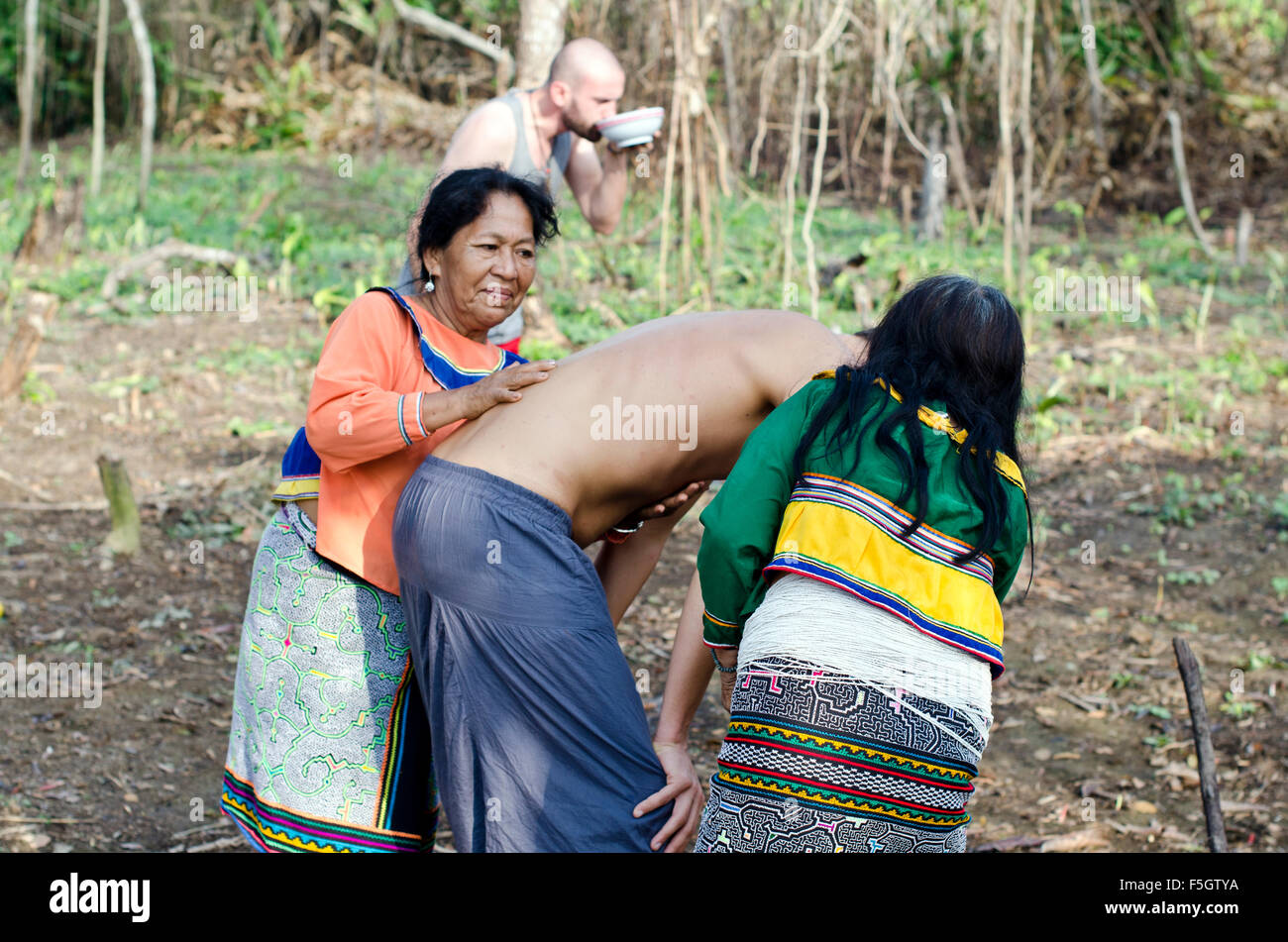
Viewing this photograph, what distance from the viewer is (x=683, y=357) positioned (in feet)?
6.57

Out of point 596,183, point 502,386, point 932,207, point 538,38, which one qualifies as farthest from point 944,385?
point 932,207

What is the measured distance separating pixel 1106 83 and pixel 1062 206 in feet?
8.16

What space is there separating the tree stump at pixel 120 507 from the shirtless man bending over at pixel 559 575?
2776mm

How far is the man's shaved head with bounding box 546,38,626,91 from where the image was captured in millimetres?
3545

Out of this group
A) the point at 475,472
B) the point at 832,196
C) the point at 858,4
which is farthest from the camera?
the point at 832,196

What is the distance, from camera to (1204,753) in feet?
8.46

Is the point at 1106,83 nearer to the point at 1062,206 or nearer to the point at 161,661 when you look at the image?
the point at 1062,206

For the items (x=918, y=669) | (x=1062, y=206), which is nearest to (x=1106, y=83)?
(x=1062, y=206)

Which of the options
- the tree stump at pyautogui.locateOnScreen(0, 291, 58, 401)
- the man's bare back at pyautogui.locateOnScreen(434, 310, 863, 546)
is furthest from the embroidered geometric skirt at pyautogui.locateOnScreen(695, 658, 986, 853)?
the tree stump at pyautogui.locateOnScreen(0, 291, 58, 401)

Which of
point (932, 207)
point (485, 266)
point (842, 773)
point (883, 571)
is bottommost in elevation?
point (842, 773)

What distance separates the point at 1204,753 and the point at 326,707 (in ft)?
5.82

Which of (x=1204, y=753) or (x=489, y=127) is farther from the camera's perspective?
(x=489, y=127)

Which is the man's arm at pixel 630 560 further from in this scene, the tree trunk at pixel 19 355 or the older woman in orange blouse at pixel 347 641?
the tree trunk at pixel 19 355

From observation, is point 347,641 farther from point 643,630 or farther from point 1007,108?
point 1007,108
